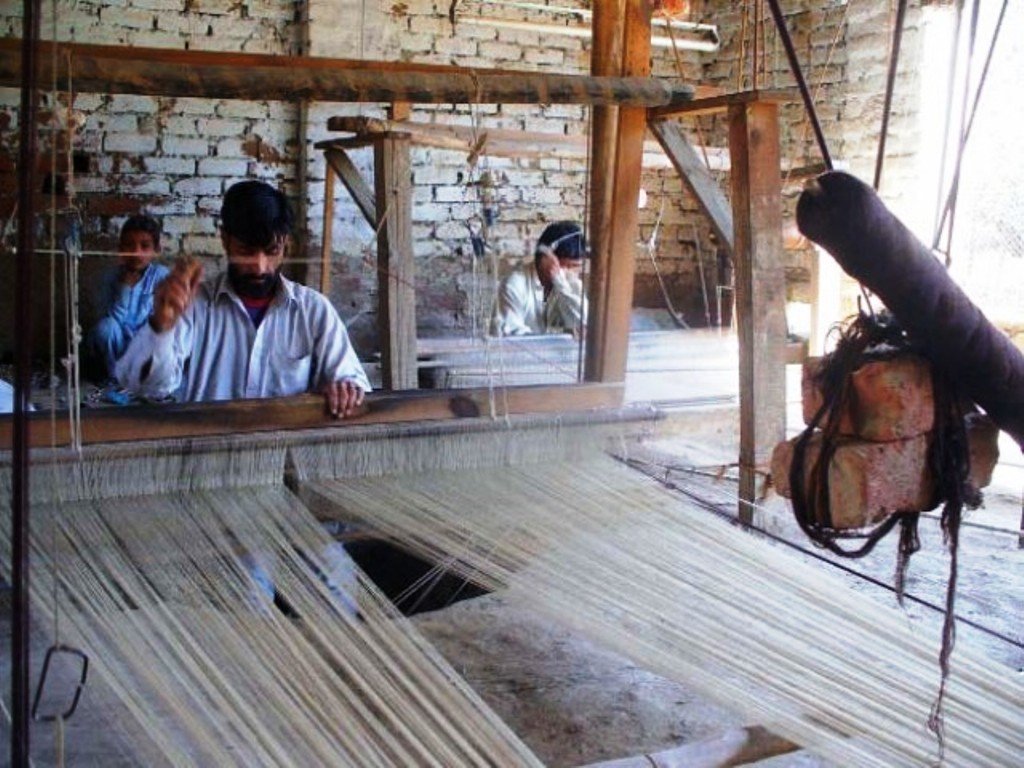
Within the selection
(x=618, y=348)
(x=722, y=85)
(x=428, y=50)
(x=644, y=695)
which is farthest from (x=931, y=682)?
(x=722, y=85)

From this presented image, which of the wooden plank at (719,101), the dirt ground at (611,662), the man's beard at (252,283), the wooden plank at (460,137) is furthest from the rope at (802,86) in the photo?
the wooden plank at (460,137)

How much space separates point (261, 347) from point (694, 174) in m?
1.39

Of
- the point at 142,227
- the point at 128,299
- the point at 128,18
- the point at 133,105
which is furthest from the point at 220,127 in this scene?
the point at 128,299

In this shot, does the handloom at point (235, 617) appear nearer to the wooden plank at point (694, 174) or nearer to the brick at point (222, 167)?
the wooden plank at point (694, 174)

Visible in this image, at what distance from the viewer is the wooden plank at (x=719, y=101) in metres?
2.96

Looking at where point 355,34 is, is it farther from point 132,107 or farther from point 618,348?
point 618,348

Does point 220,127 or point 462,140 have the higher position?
point 220,127

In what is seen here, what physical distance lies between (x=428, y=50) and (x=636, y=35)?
14.6 ft

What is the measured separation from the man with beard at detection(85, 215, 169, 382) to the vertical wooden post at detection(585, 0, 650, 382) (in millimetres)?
2868

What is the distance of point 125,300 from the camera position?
5.50 metres

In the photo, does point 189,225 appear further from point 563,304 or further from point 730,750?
point 730,750

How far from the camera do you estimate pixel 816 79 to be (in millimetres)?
7348

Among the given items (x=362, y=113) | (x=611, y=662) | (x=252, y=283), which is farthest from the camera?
(x=362, y=113)

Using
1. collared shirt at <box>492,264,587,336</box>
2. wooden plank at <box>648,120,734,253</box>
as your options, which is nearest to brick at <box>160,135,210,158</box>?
collared shirt at <box>492,264,587,336</box>
